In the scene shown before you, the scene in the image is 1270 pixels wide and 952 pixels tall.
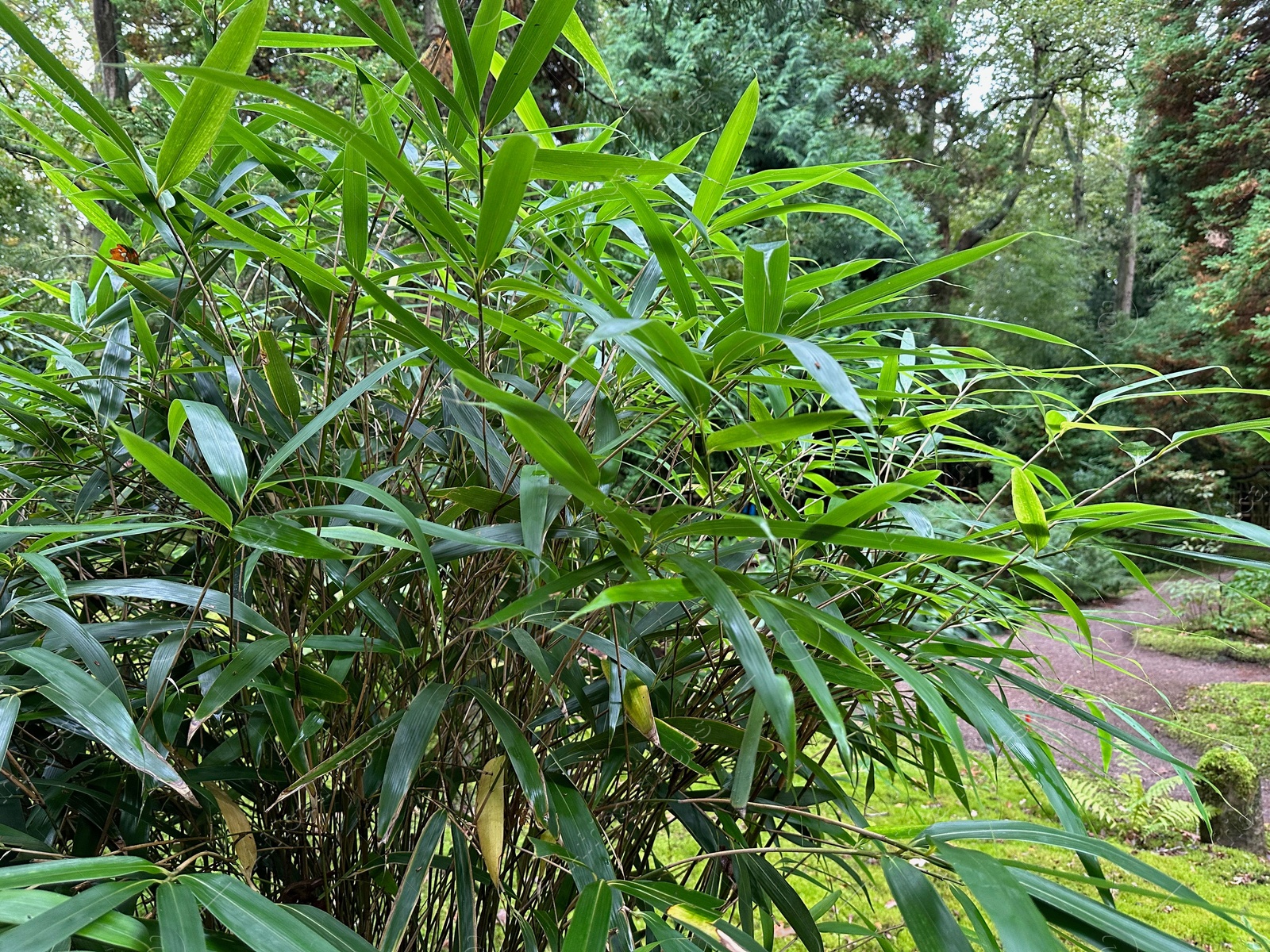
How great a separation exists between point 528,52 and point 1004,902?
57cm

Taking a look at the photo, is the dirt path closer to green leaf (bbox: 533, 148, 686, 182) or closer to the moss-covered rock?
the moss-covered rock

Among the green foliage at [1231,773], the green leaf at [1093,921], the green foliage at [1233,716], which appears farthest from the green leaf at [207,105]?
the green foliage at [1233,716]

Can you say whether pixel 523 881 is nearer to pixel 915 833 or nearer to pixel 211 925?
pixel 211 925

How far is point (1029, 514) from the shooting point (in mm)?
502

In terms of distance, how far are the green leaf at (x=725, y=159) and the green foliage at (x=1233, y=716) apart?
4147 millimetres

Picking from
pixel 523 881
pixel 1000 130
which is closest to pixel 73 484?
pixel 523 881

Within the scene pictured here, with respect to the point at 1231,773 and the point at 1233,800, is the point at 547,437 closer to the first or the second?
the point at 1231,773

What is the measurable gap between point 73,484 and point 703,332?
29.5 inches

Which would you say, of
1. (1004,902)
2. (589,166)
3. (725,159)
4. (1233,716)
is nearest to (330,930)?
(1004,902)

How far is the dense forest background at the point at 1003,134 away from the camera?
459 centimetres

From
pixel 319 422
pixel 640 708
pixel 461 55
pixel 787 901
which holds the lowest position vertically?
pixel 787 901

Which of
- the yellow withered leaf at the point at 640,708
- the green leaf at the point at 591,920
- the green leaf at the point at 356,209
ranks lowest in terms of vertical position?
the green leaf at the point at 591,920

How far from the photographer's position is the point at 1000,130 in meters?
11.5

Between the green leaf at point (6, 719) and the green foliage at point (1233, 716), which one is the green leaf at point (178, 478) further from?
the green foliage at point (1233, 716)
